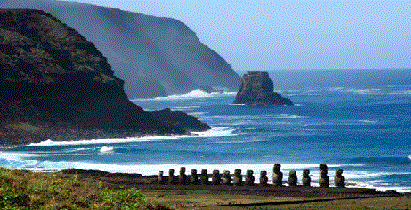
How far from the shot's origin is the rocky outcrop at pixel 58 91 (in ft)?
367

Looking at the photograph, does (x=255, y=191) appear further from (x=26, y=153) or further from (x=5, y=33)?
(x=5, y=33)

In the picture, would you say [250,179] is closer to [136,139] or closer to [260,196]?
[260,196]

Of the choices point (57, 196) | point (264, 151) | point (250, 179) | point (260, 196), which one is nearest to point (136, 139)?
point (264, 151)

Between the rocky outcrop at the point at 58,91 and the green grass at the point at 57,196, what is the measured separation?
79.5 metres

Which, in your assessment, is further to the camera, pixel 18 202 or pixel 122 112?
pixel 122 112

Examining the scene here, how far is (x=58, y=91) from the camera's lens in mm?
120875

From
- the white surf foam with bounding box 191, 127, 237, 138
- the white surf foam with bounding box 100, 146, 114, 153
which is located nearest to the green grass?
the white surf foam with bounding box 100, 146, 114, 153

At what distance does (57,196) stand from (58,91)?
97.6 m

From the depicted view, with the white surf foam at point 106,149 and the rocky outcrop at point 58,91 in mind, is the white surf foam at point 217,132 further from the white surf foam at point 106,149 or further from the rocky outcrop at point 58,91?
the white surf foam at point 106,149

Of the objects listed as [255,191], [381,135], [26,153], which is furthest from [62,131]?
[255,191]

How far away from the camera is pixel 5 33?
417 ft

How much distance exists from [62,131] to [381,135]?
133ft

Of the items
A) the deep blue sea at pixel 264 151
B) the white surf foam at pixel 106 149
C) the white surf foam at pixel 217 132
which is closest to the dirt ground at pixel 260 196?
the deep blue sea at pixel 264 151

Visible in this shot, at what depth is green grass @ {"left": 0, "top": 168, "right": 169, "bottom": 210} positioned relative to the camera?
23.4 m
